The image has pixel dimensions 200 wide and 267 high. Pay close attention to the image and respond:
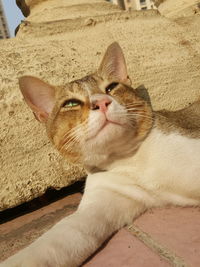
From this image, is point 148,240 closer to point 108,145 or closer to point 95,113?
point 108,145

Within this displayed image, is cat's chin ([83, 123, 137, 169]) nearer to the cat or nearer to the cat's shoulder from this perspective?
the cat

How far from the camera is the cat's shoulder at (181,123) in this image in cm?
180

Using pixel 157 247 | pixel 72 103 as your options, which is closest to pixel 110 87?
pixel 72 103

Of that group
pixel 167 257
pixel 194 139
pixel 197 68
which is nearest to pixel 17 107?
pixel 194 139

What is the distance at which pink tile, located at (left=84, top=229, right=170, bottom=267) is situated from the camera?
4.13 ft

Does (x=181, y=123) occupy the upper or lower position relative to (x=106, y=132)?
lower

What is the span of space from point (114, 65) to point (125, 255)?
1.29 metres

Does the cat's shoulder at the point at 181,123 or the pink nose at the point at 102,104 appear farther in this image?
the cat's shoulder at the point at 181,123

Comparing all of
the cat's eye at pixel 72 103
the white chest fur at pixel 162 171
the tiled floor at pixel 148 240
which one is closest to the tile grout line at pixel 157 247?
the tiled floor at pixel 148 240

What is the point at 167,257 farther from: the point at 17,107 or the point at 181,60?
the point at 181,60

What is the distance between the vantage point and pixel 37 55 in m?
2.32

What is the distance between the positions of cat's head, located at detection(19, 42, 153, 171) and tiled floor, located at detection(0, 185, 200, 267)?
41cm

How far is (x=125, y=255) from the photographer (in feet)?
4.39

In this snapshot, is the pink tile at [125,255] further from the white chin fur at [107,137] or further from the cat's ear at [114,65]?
the cat's ear at [114,65]
